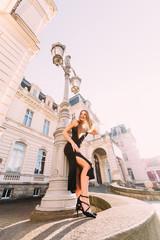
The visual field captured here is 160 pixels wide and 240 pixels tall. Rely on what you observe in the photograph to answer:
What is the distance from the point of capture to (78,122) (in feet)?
8.14

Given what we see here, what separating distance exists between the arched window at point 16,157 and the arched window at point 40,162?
1.78m

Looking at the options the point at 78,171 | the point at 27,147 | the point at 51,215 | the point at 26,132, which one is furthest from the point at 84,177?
the point at 26,132

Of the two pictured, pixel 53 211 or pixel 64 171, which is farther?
pixel 64 171

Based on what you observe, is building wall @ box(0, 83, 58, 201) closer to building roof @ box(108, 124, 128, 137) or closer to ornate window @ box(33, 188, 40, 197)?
ornate window @ box(33, 188, 40, 197)

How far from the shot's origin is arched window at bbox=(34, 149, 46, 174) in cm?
1063

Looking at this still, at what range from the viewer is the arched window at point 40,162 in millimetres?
10631

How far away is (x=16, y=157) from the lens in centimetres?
920

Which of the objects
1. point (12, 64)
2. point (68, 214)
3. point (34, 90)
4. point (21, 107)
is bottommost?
point (68, 214)

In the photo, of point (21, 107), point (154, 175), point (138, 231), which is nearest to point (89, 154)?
point (21, 107)

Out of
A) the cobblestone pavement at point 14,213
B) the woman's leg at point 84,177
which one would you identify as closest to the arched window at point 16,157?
the cobblestone pavement at point 14,213

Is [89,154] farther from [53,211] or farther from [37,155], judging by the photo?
[53,211]

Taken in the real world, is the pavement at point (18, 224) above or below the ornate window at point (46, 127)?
below

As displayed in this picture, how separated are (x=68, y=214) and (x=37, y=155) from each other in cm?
1021

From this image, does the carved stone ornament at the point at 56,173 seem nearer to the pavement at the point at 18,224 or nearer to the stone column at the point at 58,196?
the stone column at the point at 58,196
